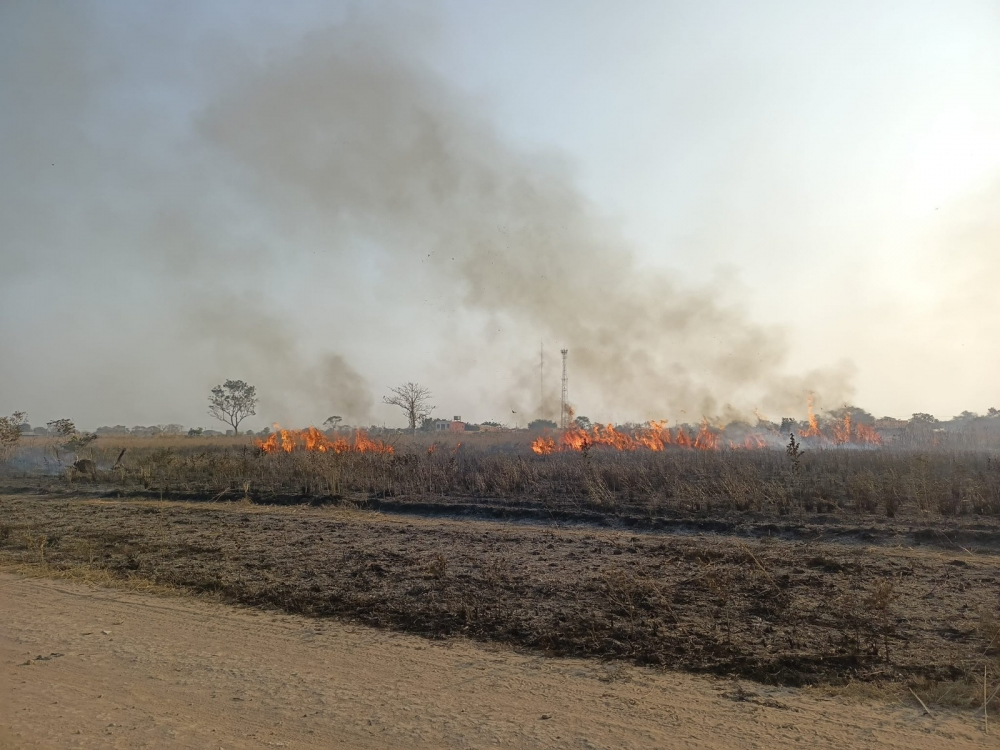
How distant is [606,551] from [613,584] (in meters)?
2.43

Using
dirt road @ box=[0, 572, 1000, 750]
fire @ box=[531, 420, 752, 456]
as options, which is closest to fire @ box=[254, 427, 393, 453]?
fire @ box=[531, 420, 752, 456]

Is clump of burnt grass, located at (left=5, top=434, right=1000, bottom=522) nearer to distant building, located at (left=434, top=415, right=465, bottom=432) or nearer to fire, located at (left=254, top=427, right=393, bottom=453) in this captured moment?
fire, located at (left=254, top=427, right=393, bottom=453)

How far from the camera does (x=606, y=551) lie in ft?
36.1

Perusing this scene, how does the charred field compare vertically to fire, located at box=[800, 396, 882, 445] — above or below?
below

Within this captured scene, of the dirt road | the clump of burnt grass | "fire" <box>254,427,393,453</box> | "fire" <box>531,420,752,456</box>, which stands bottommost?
the dirt road

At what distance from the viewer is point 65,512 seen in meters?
16.8

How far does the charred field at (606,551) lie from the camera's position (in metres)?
6.75

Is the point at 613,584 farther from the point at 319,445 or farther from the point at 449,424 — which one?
the point at 449,424

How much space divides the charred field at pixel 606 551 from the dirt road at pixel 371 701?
23.9 inches

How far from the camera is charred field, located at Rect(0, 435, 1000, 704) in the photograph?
675 centimetres

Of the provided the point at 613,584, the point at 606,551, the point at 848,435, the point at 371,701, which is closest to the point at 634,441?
the point at 848,435

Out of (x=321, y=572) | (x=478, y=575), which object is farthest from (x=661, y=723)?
(x=321, y=572)

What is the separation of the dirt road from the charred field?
606 mm

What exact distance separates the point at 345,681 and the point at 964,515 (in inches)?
531
